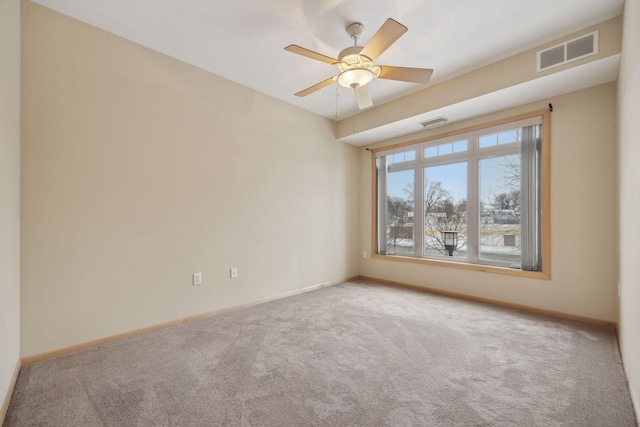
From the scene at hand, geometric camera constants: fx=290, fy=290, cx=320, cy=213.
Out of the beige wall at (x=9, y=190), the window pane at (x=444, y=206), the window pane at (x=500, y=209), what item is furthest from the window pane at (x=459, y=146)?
the beige wall at (x=9, y=190)

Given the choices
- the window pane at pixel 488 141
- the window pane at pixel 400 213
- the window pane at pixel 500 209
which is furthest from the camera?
the window pane at pixel 400 213

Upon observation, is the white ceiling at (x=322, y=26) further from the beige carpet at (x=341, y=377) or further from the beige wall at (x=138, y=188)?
the beige carpet at (x=341, y=377)

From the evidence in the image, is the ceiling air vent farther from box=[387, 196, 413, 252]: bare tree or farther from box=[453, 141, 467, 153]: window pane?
box=[387, 196, 413, 252]: bare tree

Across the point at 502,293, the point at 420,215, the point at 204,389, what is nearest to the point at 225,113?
A: the point at 204,389

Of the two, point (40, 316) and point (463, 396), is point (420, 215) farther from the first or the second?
point (40, 316)

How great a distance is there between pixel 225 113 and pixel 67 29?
4.70 ft

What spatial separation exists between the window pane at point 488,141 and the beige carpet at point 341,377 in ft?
7.03

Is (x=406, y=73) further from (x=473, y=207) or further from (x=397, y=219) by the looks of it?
(x=397, y=219)

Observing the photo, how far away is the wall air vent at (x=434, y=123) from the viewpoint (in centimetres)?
386

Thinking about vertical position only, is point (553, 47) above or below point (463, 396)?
above

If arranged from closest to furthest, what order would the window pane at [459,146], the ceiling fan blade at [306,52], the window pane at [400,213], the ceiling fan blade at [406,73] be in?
the ceiling fan blade at [306,52], the ceiling fan blade at [406,73], the window pane at [459,146], the window pane at [400,213]

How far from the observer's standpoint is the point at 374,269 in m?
4.93

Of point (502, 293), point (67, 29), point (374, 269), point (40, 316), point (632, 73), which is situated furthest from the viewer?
point (374, 269)

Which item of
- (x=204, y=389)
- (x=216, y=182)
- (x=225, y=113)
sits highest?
(x=225, y=113)
